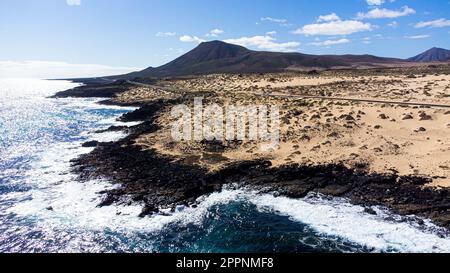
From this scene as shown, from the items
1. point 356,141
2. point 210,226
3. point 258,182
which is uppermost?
point 356,141

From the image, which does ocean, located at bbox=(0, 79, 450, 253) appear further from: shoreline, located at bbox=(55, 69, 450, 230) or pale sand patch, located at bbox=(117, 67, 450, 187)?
pale sand patch, located at bbox=(117, 67, 450, 187)

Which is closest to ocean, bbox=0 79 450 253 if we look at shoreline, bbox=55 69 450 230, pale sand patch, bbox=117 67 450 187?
shoreline, bbox=55 69 450 230

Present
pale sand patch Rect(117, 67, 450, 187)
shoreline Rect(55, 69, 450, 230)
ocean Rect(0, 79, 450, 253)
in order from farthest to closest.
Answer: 1. pale sand patch Rect(117, 67, 450, 187)
2. shoreline Rect(55, 69, 450, 230)
3. ocean Rect(0, 79, 450, 253)

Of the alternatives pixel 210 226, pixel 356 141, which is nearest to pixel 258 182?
pixel 210 226

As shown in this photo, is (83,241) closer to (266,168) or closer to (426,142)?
(266,168)

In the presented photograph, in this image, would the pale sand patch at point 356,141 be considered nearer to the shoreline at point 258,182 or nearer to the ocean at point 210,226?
the shoreline at point 258,182

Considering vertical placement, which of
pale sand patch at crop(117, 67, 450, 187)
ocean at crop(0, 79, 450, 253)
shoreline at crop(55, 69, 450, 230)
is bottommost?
ocean at crop(0, 79, 450, 253)

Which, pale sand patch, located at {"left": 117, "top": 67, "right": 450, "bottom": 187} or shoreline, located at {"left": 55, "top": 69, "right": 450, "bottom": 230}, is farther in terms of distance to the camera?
pale sand patch, located at {"left": 117, "top": 67, "right": 450, "bottom": 187}

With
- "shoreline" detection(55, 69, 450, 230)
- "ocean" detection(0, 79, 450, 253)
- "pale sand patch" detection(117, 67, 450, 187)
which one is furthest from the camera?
"pale sand patch" detection(117, 67, 450, 187)

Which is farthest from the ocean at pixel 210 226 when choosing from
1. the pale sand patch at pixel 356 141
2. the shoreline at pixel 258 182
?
the pale sand patch at pixel 356 141

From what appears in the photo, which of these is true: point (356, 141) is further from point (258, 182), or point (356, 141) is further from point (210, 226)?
point (210, 226)
